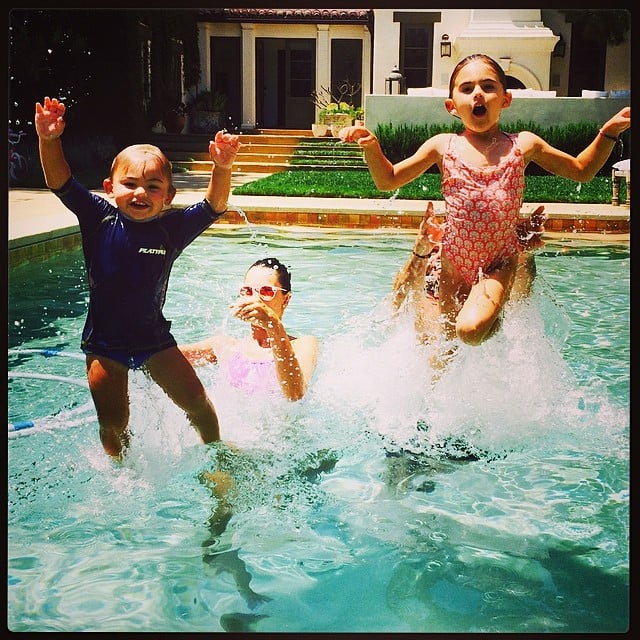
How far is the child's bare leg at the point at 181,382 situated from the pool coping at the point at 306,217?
0.93 meters

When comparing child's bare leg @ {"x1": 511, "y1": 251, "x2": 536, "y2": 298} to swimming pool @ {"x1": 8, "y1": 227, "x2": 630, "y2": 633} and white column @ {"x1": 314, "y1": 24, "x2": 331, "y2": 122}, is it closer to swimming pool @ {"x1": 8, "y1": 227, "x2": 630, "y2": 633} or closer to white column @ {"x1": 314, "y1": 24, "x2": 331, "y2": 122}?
swimming pool @ {"x1": 8, "y1": 227, "x2": 630, "y2": 633}

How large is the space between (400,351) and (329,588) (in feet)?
3.76

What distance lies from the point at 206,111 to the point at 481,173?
2012 millimetres

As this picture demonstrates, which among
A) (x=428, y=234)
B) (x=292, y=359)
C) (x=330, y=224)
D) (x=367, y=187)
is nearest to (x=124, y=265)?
(x=292, y=359)

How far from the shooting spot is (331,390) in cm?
348

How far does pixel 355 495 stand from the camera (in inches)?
124

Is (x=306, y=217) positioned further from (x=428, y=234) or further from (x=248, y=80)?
(x=428, y=234)

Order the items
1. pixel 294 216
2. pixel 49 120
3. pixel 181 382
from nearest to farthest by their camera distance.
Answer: pixel 49 120, pixel 181 382, pixel 294 216

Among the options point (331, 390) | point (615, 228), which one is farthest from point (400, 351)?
point (615, 228)

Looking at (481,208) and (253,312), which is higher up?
(481,208)

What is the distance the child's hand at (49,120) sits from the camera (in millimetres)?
2506

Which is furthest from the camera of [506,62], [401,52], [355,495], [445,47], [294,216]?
[294,216]

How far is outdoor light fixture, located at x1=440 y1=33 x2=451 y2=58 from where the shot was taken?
10.5 feet

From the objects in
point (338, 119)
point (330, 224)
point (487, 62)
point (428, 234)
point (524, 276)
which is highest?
point (487, 62)
